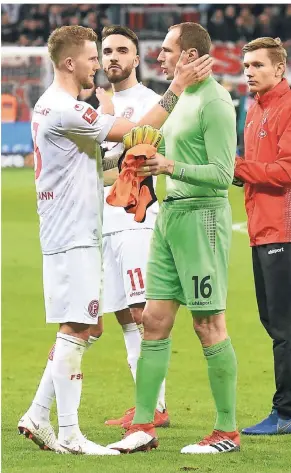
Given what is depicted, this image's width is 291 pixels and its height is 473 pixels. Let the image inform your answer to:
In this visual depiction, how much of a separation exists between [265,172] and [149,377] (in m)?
1.34

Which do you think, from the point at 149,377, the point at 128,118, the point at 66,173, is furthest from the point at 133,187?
the point at 128,118

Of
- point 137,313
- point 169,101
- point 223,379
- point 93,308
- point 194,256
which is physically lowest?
point 223,379

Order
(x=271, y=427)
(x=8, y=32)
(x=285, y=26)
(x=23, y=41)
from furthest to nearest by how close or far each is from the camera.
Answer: (x=8, y=32)
(x=285, y=26)
(x=23, y=41)
(x=271, y=427)

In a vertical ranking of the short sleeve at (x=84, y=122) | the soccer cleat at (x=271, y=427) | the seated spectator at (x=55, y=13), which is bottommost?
the soccer cleat at (x=271, y=427)

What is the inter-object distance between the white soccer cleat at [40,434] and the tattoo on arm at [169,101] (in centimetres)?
171

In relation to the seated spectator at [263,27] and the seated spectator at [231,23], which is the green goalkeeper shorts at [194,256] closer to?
the seated spectator at [231,23]

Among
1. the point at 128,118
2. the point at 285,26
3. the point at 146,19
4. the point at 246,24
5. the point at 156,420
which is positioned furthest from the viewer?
the point at 246,24

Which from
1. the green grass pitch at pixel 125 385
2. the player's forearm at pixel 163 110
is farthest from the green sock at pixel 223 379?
the player's forearm at pixel 163 110

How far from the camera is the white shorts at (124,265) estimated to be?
7.43 meters

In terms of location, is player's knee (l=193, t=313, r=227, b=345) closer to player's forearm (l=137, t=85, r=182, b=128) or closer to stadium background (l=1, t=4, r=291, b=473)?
stadium background (l=1, t=4, r=291, b=473)

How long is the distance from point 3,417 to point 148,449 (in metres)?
1.31

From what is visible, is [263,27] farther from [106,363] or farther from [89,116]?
[89,116]

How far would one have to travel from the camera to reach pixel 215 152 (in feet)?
19.9

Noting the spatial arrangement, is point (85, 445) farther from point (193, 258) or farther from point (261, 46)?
point (261, 46)
